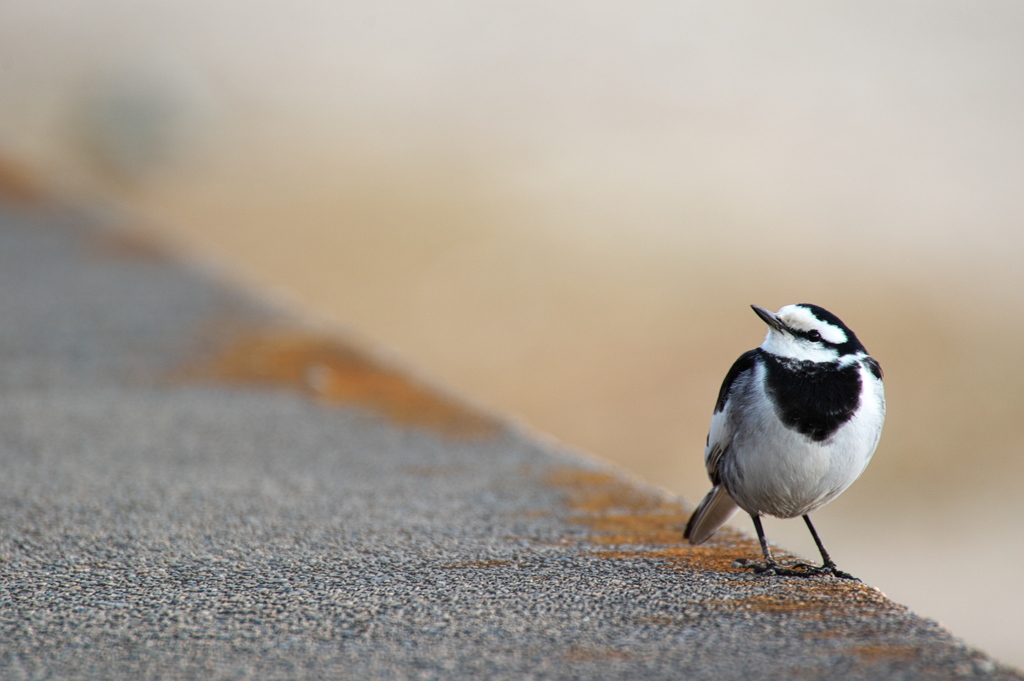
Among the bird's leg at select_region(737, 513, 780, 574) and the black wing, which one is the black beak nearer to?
the black wing

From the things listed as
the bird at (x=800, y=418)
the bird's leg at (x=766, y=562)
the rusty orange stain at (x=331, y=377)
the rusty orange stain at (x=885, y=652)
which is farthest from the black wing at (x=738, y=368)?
the rusty orange stain at (x=331, y=377)

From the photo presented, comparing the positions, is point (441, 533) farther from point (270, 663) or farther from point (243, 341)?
point (243, 341)

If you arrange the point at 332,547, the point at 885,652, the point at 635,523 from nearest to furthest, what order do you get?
1. the point at 885,652
2. the point at 332,547
3. the point at 635,523

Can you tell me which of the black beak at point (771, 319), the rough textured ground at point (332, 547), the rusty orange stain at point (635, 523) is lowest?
the rough textured ground at point (332, 547)

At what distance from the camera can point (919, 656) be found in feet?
5.52

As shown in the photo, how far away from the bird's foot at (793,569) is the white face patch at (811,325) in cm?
52

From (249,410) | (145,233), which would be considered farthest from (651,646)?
(145,233)

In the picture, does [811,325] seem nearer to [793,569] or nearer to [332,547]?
[793,569]

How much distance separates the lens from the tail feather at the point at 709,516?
2.44m

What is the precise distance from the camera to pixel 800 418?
222cm

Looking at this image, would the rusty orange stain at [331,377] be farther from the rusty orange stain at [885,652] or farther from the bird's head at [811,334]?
the rusty orange stain at [885,652]

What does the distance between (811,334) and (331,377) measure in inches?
90.4

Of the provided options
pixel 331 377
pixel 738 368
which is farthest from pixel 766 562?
pixel 331 377

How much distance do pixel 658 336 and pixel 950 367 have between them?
2.64 m
